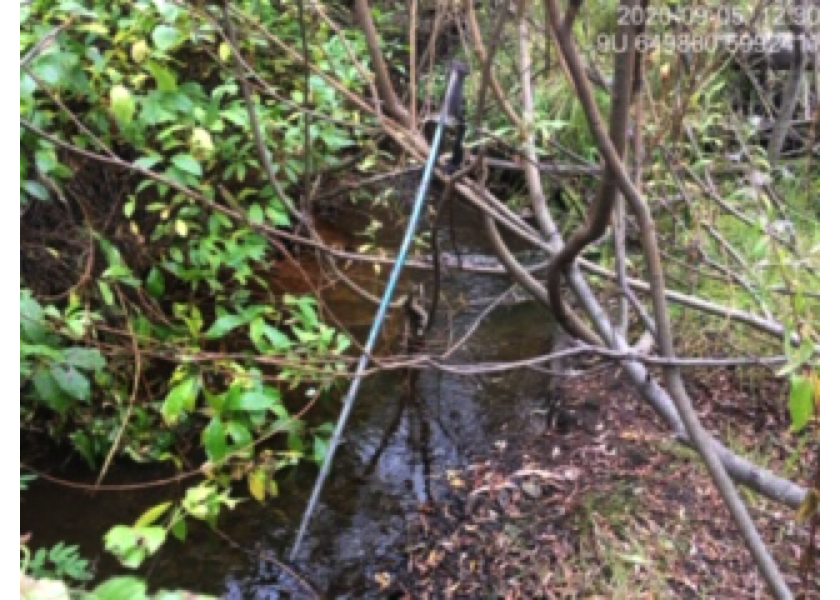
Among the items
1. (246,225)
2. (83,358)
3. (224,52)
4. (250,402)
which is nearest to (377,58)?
(246,225)

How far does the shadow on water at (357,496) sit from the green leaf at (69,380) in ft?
1.52

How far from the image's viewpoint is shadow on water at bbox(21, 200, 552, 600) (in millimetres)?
2188

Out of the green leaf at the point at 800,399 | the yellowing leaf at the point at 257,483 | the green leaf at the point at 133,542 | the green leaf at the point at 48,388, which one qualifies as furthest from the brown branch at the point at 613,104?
the green leaf at the point at 48,388

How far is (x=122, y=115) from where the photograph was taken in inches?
71.6

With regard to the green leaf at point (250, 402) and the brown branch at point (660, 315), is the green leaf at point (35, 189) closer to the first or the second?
the green leaf at point (250, 402)

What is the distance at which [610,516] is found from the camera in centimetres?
234

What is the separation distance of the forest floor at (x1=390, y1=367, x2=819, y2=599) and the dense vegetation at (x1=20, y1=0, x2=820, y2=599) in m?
0.19

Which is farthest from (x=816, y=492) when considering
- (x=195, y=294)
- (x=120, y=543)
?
(x=195, y=294)

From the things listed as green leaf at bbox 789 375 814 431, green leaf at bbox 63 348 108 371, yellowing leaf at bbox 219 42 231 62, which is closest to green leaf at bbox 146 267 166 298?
green leaf at bbox 63 348 108 371

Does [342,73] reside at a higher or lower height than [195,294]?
higher

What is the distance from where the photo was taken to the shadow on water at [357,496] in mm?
2188
